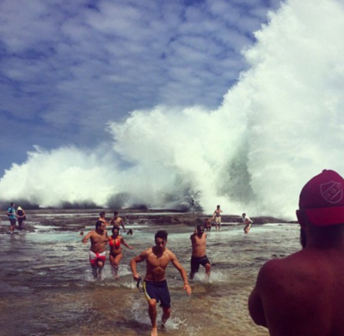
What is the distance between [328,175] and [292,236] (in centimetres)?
1868

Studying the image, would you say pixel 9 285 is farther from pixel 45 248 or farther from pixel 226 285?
pixel 45 248

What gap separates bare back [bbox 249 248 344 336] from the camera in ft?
6.00

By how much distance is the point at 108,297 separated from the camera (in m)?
8.46

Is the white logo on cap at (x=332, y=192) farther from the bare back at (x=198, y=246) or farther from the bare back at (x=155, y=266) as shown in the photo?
the bare back at (x=198, y=246)

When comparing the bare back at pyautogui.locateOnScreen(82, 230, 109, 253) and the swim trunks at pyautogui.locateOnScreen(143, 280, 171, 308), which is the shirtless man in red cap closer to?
the swim trunks at pyautogui.locateOnScreen(143, 280, 171, 308)

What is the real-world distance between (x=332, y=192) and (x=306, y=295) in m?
0.49

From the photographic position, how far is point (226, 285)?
945 centimetres

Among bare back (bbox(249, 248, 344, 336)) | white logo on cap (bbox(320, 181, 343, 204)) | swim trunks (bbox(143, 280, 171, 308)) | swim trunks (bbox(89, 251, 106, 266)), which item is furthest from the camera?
swim trunks (bbox(89, 251, 106, 266))

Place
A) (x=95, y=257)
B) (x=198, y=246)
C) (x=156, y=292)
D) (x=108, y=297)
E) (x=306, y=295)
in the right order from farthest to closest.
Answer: (x=95, y=257)
(x=198, y=246)
(x=108, y=297)
(x=156, y=292)
(x=306, y=295)

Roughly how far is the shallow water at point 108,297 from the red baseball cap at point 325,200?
483 centimetres

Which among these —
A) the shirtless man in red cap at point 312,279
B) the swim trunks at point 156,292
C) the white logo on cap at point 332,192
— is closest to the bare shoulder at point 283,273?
the shirtless man in red cap at point 312,279

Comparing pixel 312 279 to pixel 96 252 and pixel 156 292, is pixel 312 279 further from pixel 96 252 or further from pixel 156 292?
pixel 96 252

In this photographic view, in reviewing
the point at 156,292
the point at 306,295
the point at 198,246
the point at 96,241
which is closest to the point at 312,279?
the point at 306,295

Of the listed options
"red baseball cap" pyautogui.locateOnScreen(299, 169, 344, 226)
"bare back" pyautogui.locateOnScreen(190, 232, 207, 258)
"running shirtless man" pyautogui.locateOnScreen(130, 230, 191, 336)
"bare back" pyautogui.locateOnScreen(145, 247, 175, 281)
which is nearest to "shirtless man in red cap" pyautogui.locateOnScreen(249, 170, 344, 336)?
"red baseball cap" pyautogui.locateOnScreen(299, 169, 344, 226)
